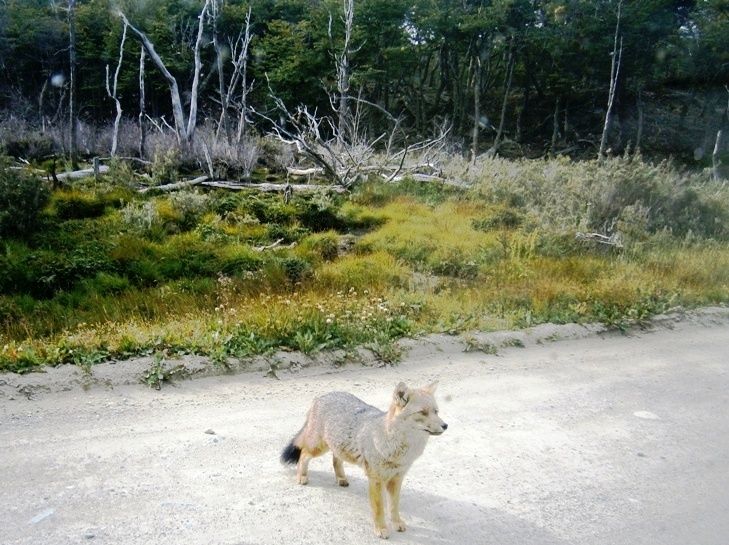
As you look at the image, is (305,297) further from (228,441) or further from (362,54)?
(362,54)

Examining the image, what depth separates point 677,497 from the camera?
450cm

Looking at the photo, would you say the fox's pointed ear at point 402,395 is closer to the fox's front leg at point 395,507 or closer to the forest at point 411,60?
the fox's front leg at point 395,507

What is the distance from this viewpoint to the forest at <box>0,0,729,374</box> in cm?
816

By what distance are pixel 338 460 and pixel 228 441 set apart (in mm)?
1110

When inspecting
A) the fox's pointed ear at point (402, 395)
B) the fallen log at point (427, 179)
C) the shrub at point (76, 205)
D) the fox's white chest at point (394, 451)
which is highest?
the fallen log at point (427, 179)

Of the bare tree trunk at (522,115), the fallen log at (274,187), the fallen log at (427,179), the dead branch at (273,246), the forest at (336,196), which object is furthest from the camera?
the bare tree trunk at (522,115)

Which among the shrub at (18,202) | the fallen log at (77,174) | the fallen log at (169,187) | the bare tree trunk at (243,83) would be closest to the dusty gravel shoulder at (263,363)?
the shrub at (18,202)

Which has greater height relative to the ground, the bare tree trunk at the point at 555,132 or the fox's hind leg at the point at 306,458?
the bare tree trunk at the point at 555,132

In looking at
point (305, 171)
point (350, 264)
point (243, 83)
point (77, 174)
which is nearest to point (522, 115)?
point (243, 83)

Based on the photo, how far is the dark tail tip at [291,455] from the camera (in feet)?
14.6

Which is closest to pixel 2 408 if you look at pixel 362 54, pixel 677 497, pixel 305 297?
pixel 305 297

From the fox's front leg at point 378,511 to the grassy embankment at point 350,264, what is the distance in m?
3.10

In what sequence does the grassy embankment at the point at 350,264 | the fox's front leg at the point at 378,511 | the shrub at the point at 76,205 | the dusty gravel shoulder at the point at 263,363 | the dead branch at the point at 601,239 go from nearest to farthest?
the fox's front leg at the point at 378,511 → the dusty gravel shoulder at the point at 263,363 → the grassy embankment at the point at 350,264 → the dead branch at the point at 601,239 → the shrub at the point at 76,205

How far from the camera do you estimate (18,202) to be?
461 inches
